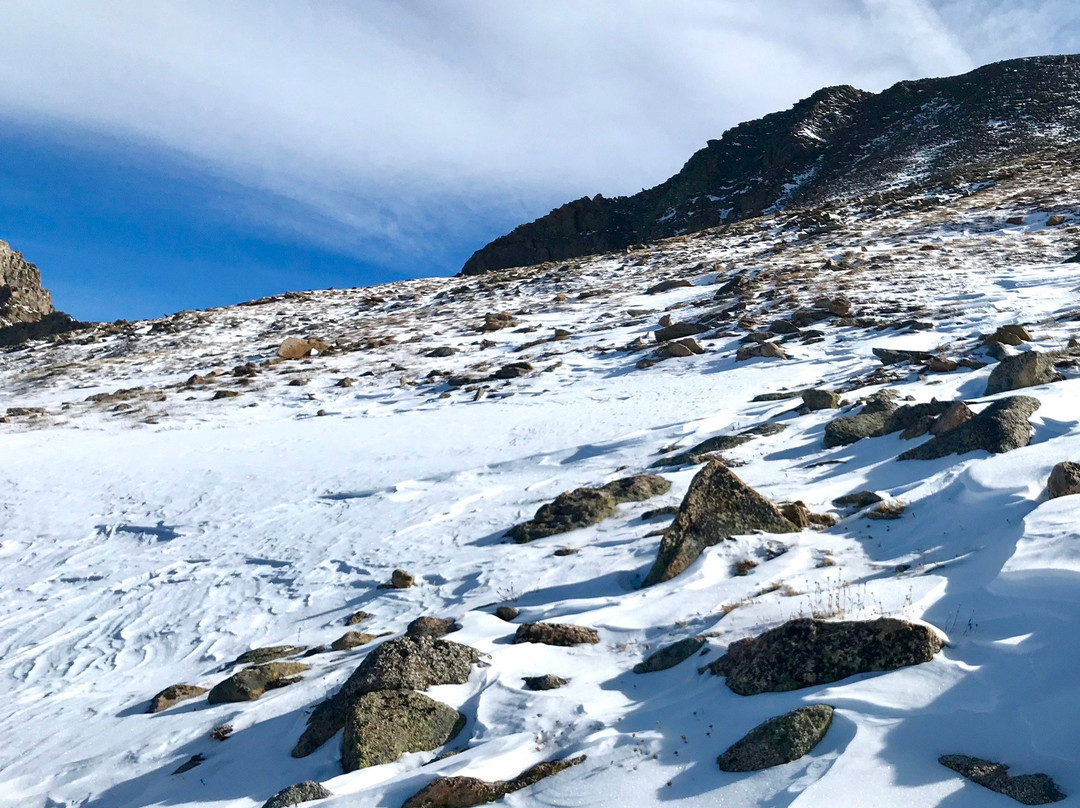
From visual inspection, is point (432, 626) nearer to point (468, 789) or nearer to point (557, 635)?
point (557, 635)

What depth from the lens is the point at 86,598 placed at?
28.5 feet

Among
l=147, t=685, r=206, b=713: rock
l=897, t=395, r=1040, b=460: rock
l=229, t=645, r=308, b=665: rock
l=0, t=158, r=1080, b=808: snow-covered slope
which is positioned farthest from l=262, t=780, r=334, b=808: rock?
l=897, t=395, r=1040, b=460: rock

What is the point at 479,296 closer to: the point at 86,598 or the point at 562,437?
the point at 562,437

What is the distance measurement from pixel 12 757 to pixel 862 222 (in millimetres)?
30544

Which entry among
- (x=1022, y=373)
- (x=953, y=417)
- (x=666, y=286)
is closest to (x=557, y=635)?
(x=953, y=417)

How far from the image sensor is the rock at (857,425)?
9.45 meters

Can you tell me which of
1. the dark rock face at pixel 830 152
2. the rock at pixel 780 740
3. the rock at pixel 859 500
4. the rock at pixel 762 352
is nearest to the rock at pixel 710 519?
the rock at pixel 859 500

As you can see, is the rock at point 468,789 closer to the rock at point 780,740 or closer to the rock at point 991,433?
the rock at point 780,740

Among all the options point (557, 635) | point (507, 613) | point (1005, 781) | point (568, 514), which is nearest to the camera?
point (1005, 781)

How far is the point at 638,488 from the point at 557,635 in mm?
3570

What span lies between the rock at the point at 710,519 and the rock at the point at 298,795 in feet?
10.3

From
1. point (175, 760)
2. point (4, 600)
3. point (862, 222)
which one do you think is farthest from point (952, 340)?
point (862, 222)

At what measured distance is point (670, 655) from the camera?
5.08m

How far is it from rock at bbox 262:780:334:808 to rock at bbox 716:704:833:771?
80.8 inches
